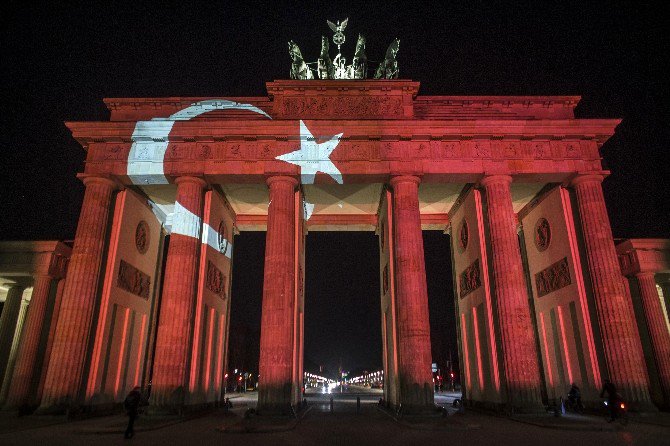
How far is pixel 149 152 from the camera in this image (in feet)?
69.7

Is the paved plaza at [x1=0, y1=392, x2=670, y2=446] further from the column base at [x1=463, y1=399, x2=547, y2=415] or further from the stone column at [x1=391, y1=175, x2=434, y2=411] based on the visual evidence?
the stone column at [x1=391, y1=175, x2=434, y2=411]

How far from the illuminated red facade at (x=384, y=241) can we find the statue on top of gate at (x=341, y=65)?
82.6 inches

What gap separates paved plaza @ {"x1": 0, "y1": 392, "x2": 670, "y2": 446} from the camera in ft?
38.5

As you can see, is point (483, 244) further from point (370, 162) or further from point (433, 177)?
point (370, 162)

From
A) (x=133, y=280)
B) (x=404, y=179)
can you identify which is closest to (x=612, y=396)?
(x=404, y=179)

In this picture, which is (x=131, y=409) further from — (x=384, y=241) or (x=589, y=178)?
(x=589, y=178)

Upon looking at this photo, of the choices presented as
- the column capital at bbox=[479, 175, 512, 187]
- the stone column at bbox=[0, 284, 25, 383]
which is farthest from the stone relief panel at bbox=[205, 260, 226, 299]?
the column capital at bbox=[479, 175, 512, 187]

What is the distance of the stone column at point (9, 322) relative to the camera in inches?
1011

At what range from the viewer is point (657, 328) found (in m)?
22.0

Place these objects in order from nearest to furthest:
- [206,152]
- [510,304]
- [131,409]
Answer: [131,409], [510,304], [206,152]

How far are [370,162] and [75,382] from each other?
16032 millimetres

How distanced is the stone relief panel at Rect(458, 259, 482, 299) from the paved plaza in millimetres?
7104

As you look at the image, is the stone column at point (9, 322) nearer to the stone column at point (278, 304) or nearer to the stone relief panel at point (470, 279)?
the stone column at point (278, 304)

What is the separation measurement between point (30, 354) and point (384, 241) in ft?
63.8
